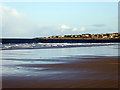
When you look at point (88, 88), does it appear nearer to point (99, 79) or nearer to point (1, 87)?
point (99, 79)

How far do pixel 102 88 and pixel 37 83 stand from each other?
208cm

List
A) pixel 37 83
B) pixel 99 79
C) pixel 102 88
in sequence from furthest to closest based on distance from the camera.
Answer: pixel 99 79 < pixel 37 83 < pixel 102 88

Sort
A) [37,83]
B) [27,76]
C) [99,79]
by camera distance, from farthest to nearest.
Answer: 1. [27,76]
2. [99,79]
3. [37,83]

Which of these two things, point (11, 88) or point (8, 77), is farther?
point (8, 77)

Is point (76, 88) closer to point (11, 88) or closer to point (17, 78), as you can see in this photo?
point (11, 88)

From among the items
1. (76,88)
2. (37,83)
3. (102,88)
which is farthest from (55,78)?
(102,88)

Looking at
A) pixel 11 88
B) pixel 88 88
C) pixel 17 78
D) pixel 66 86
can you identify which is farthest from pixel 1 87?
pixel 88 88

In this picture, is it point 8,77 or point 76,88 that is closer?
point 76,88

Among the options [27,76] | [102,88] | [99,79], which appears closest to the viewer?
[102,88]

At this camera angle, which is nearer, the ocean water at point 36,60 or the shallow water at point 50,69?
the shallow water at point 50,69

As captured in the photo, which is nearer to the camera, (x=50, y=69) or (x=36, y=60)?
(x=50, y=69)

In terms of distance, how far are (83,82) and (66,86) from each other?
31.7 inches

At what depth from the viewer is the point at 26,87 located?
6531mm

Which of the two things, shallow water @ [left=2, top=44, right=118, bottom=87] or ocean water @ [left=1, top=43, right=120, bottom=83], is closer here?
shallow water @ [left=2, top=44, right=118, bottom=87]
